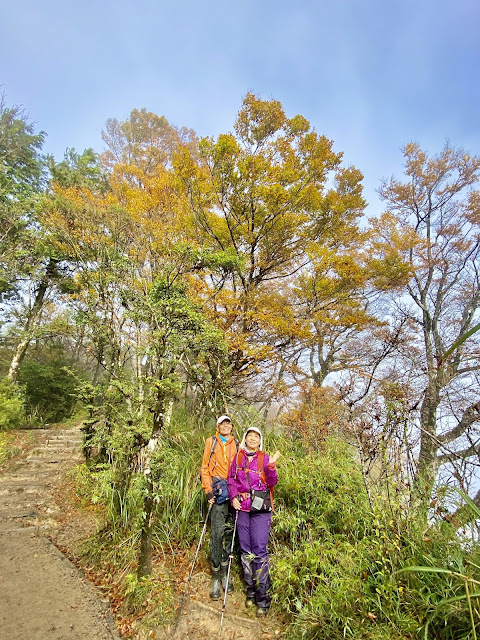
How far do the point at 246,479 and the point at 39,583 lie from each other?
246 centimetres

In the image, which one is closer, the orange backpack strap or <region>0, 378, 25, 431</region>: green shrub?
the orange backpack strap

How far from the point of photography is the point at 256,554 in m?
2.95

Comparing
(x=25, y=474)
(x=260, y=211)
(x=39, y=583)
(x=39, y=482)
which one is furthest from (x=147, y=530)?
(x=260, y=211)

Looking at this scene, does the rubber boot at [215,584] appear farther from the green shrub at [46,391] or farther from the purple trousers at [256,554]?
the green shrub at [46,391]

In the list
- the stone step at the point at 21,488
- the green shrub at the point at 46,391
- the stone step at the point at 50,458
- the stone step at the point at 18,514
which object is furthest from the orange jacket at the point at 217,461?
the green shrub at the point at 46,391

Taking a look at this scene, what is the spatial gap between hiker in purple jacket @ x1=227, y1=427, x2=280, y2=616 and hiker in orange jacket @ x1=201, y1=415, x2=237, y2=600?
7.0 inches

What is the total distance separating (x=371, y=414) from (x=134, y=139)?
18082 mm

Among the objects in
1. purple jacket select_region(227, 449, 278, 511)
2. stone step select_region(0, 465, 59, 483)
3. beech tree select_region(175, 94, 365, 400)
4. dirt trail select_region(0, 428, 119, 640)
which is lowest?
dirt trail select_region(0, 428, 119, 640)

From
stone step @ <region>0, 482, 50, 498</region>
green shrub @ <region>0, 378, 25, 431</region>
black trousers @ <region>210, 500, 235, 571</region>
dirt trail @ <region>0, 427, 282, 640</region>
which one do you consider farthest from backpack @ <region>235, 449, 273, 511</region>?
green shrub @ <region>0, 378, 25, 431</region>

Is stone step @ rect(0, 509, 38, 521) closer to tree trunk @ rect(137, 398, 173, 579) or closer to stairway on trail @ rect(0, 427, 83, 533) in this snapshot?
stairway on trail @ rect(0, 427, 83, 533)

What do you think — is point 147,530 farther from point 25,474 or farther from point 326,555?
point 25,474

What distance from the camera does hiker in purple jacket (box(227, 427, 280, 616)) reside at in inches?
113

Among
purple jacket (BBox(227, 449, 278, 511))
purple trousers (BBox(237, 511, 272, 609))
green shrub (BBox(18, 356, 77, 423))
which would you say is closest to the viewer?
purple trousers (BBox(237, 511, 272, 609))

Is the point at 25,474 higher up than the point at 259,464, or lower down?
lower down
